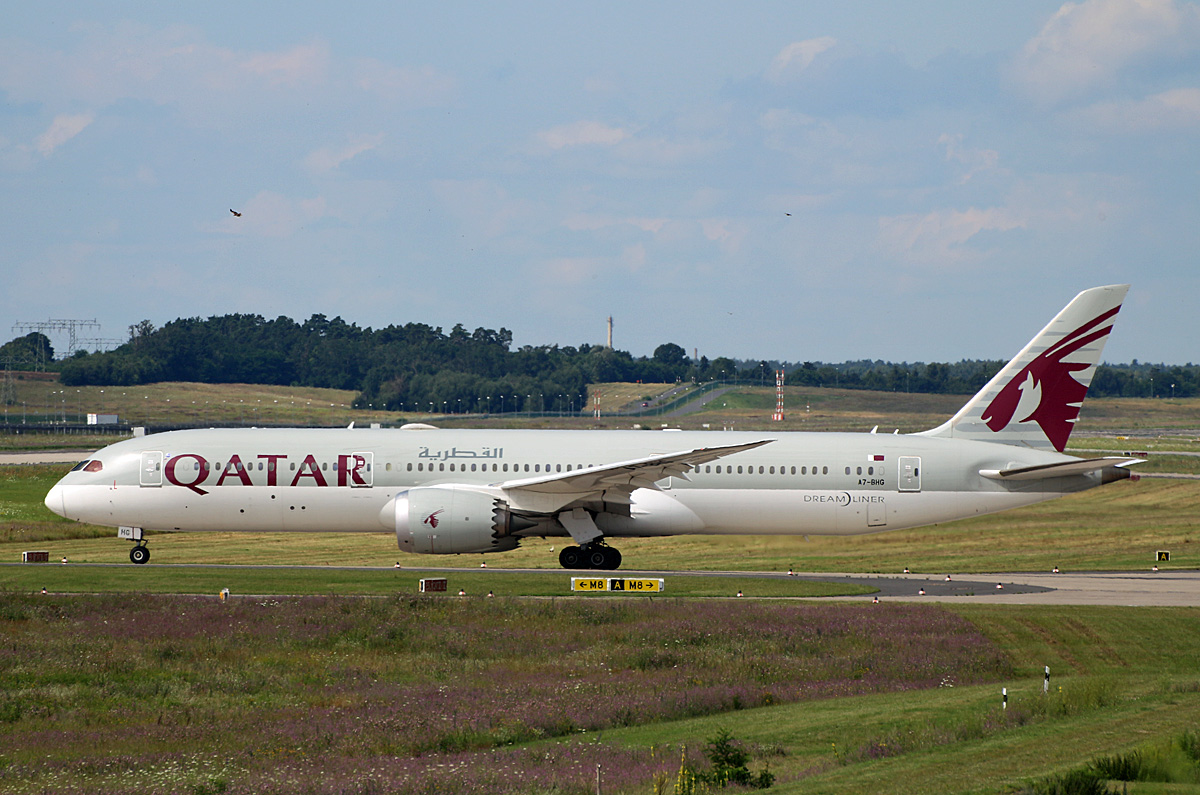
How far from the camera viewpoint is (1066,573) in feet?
124

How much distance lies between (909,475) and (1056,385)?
5128mm

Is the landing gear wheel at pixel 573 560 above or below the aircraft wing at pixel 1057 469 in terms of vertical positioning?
below

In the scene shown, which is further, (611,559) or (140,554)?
(140,554)

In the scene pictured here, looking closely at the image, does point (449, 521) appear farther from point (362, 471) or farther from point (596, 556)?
point (596, 556)

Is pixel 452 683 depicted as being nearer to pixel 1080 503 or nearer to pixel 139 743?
pixel 139 743

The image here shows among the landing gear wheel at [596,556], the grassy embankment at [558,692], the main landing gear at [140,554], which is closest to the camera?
the grassy embankment at [558,692]

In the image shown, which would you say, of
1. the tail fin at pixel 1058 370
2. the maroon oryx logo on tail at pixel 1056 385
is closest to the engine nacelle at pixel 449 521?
the tail fin at pixel 1058 370

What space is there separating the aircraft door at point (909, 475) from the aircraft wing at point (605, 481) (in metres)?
4.86

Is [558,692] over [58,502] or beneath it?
beneath

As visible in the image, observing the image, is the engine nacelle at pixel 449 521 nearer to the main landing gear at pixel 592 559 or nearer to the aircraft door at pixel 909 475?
the main landing gear at pixel 592 559

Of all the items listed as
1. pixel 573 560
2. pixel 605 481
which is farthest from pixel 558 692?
pixel 573 560

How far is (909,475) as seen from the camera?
120 ft

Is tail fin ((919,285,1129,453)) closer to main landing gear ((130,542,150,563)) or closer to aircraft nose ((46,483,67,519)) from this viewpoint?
main landing gear ((130,542,150,563))

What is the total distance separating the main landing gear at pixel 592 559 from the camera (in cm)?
3597
